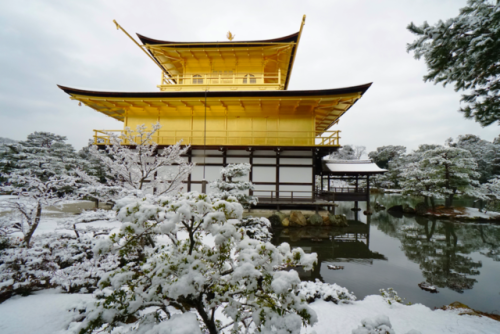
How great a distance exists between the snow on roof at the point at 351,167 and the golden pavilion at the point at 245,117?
3.33m

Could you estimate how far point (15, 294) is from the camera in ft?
12.7

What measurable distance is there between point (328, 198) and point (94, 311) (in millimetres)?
13923

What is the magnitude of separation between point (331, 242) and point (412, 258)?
2.87 m

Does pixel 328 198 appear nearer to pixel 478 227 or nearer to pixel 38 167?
pixel 478 227

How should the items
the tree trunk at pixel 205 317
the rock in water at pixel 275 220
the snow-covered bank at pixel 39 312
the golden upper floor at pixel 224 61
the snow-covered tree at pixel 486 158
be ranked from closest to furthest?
the tree trunk at pixel 205 317, the snow-covered bank at pixel 39 312, the rock in water at pixel 275 220, the golden upper floor at pixel 224 61, the snow-covered tree at pixel 486 158

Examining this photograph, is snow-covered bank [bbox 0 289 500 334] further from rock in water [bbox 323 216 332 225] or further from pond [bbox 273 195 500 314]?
rock in water [bbox 323 216 332 225]

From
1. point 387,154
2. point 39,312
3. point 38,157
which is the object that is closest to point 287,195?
point 39,312

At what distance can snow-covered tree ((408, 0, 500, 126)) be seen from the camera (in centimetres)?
334

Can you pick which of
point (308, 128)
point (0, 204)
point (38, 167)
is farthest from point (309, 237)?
point (38, 167)

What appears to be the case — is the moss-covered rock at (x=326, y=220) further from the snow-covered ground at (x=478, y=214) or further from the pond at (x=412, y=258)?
the snow-covered ground at (x=478, y=214)

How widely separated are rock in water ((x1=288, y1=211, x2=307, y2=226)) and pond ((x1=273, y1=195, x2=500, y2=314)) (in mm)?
367

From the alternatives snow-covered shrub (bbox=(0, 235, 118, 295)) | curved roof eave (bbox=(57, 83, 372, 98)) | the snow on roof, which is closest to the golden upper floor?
curved roof eave (bbox=(57, 83, 372, 98))

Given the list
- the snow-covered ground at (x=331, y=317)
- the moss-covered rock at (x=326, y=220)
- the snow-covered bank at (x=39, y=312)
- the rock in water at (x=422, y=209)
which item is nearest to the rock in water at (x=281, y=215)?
the moss-covered rock at (x=326, y=220)

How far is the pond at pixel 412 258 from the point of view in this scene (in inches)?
220
